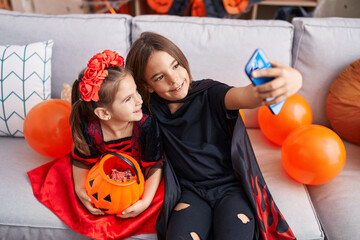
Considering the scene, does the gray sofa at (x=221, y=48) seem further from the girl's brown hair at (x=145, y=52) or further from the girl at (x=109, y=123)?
the girl's brown hair at (x=145, y=52)

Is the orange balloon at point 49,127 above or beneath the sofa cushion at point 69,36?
beneath

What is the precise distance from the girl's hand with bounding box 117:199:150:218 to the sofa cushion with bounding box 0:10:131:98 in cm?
84

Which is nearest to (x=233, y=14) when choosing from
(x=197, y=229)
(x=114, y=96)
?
(x=114, y=96)

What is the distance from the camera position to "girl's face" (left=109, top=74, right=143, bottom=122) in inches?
41.9

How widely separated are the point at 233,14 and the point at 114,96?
1.75 metres

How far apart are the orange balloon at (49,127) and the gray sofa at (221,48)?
0.50ft

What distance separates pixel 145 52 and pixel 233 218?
68 centimetres

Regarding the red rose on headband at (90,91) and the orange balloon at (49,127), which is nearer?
the red rose on headband at (90,91)

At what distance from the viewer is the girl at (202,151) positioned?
105 centimetres

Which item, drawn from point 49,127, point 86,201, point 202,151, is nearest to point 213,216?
point 202,151

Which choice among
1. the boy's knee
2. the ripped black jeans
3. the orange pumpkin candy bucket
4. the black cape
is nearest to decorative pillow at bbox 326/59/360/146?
the black cape

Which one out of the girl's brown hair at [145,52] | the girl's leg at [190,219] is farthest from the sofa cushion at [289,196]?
the girl's brown hair at [145,52]

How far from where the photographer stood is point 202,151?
45.8 inches

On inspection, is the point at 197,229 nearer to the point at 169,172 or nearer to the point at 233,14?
the point at 169,172
